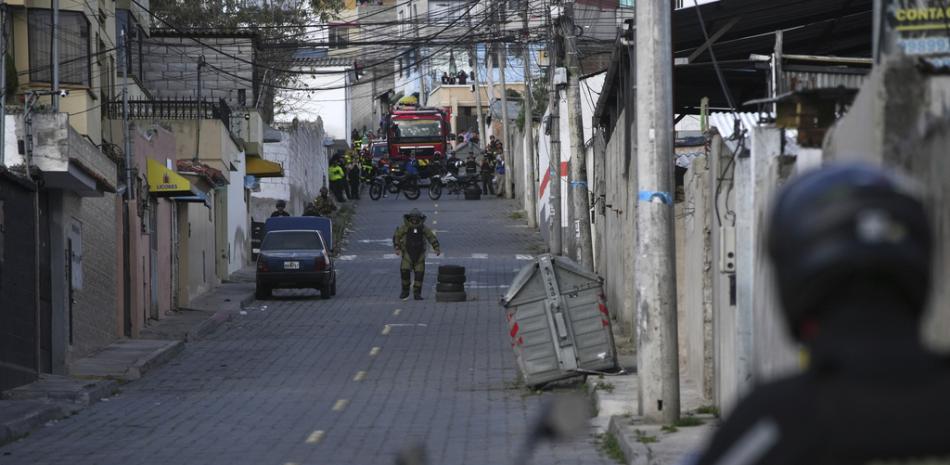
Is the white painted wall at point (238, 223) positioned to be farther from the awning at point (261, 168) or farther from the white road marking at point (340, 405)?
the white road marking at point (340, 405)

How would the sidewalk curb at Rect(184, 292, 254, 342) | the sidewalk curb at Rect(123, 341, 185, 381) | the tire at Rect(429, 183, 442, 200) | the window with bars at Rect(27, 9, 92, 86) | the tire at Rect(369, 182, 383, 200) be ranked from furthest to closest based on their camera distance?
1. the tire at Rect(369, 182, 383, 200)
2. the tire at Rect(429, 183, 442, 200)
3. the window with bars at Rect(27, 9, 92, 86)
4. the sidewalk curb at Rect(184, 292, 254, 342)
5. the sidewalk curb at Rect(123, 341, 185, 381)

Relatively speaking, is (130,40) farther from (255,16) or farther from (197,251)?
(255,16)

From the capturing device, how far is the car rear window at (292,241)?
113 feet

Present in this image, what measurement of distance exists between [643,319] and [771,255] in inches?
420

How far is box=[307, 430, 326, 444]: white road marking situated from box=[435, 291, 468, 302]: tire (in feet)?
54.3

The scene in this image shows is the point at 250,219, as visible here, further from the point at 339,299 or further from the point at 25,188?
the point at 25,188

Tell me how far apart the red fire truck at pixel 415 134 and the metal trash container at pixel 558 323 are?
5581 cm

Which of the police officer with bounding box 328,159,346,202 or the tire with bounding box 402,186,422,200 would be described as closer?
the police officer with bounding box 328,159,346,202

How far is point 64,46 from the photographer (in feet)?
97.1

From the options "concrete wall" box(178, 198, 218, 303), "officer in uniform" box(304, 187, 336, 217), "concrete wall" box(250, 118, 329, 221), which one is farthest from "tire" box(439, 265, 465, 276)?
"concrete wall" box(250, 118, 329, 221)

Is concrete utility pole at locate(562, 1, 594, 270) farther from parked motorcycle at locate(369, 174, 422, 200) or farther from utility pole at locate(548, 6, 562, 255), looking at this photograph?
parked motorcycle at locate(369, 174, 422, 200)

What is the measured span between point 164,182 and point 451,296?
20.3ft

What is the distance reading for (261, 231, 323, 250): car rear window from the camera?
1362 inches

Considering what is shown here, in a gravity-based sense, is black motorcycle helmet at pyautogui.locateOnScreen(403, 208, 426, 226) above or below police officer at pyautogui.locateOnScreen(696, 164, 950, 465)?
below
